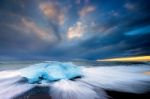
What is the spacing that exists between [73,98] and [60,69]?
4.77 ft

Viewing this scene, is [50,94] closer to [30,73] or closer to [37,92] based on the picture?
[37,92]

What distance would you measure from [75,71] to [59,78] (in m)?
0.44

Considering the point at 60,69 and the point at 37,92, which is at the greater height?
the point at 60,69

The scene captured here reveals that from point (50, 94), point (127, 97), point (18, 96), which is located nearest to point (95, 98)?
point (127, 97)

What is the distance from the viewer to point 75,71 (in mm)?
3355

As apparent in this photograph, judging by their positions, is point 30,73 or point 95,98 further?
point 30,73

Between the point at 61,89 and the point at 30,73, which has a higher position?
the point at 30,73

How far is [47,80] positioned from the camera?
9.70 ft

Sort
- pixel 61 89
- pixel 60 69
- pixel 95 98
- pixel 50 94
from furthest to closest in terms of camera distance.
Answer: pixel 60 69 → pixel 61 89 → pixel 50 94 → pixel 95 98

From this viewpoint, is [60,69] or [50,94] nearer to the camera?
[50,94]

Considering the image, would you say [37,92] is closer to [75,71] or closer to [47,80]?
[47,80]

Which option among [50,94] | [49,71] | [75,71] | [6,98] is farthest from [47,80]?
[6,98]

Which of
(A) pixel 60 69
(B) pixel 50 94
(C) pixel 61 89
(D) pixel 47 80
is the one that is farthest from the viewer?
(A) pixel 60 69

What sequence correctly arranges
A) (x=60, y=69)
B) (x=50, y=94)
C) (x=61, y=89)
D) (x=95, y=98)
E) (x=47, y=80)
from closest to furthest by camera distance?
(x=95, y=98)
(x=50, y=94)
(x=61, y=89)
(x=47, y=80)
(x=60, y=69)
